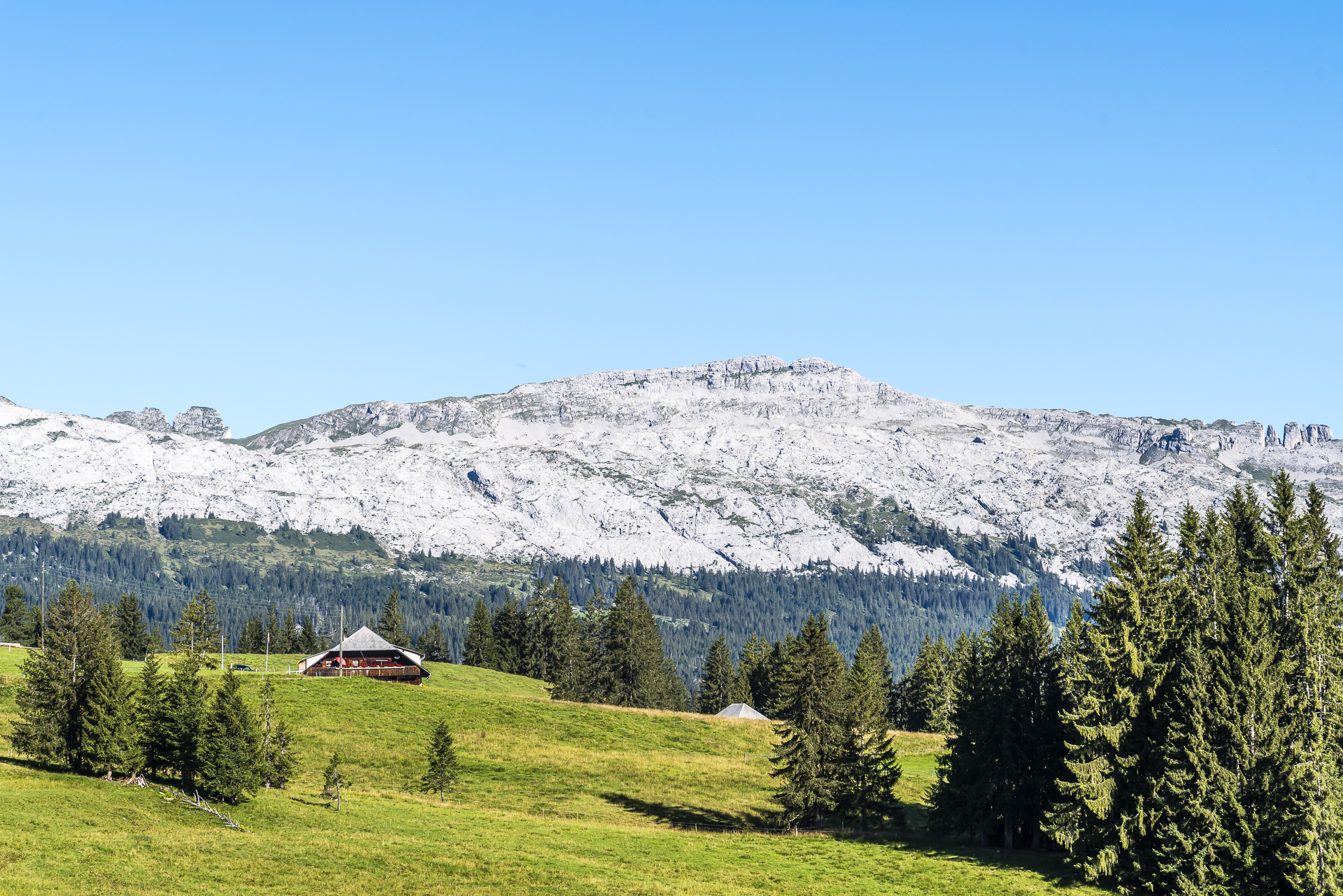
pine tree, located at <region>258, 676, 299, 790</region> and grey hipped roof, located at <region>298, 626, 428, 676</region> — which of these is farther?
grey hipped roof, located at <region>298, 626, 428, 676</region>

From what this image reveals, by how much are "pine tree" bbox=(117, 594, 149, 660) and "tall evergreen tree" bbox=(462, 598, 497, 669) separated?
148 feet

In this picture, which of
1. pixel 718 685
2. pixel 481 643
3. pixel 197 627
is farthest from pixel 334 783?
pixel 481 643

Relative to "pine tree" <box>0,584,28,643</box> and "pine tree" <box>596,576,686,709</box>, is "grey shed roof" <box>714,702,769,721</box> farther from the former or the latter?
"pine tree" <box>0,584,28,643</box>

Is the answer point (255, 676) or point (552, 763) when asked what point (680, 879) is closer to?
point (552, 763)

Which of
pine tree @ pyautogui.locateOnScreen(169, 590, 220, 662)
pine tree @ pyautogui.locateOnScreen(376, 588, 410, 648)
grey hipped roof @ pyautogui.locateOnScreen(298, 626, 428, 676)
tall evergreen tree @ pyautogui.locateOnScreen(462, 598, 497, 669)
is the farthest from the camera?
pine tree @ pyautogui.locateOnScreen(376, 588, 410, 648)

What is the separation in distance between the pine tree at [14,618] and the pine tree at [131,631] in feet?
39.9

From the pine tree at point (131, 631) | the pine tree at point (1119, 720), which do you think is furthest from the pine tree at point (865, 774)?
the pine tree at point (131, 631)

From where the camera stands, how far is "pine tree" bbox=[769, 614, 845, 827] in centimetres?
7744

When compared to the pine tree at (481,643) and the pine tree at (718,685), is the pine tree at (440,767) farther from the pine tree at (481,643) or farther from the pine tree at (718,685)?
the pine tree at (481,643)

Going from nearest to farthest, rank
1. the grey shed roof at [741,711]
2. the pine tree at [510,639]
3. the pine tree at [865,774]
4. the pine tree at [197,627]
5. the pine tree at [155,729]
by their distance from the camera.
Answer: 1. the pine tree at [155,729]
2. the pine tree at [865,774]
3. the grey shed roof at [741,711]
4. the pine tree at [197,627]
5. the pine tree at [510,639]

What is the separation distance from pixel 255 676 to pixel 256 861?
6353cm

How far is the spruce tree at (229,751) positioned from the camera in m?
65.2

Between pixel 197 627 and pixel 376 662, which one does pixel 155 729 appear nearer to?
pixel 376 662

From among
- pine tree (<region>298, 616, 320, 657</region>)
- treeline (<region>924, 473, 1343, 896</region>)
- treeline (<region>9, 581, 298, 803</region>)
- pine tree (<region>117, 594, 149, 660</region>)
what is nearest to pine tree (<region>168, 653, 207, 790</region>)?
treeline (<region>9, 581, 298, 803</region>)
